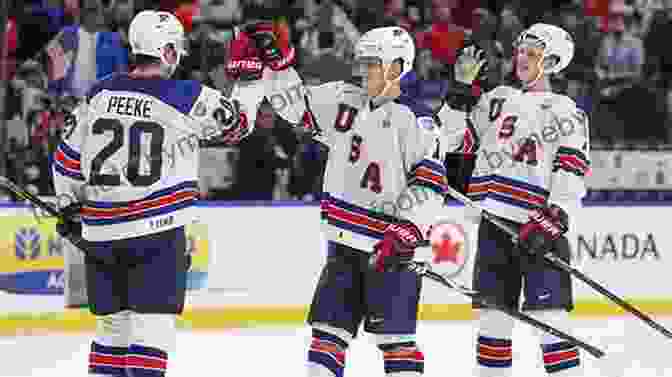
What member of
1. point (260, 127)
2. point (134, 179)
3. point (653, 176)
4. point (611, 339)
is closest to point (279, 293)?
point (260, 127)

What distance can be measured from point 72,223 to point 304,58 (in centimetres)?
462

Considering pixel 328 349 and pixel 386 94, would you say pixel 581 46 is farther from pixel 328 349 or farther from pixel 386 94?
pixel 328 349

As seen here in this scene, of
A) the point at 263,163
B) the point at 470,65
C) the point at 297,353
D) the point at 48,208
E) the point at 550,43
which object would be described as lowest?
the point at 297,353

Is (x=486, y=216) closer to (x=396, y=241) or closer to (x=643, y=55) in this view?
(x=396, y=241)

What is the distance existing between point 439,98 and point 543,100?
3963mm

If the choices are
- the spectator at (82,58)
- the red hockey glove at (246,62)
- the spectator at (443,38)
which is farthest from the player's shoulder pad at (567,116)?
the spectator at (443,38)

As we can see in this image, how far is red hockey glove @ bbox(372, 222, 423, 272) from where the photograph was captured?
5.30m

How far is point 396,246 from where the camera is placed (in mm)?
5293

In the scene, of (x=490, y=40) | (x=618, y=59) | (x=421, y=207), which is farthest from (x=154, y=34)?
(x=618, y=59)

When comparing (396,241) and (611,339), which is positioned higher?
(396,241)

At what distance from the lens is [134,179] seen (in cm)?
534

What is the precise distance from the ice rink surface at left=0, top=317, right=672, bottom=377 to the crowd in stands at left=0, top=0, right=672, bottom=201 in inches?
42.6

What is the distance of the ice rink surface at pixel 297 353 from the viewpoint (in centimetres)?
733

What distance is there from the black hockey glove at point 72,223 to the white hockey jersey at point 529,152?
148cm
